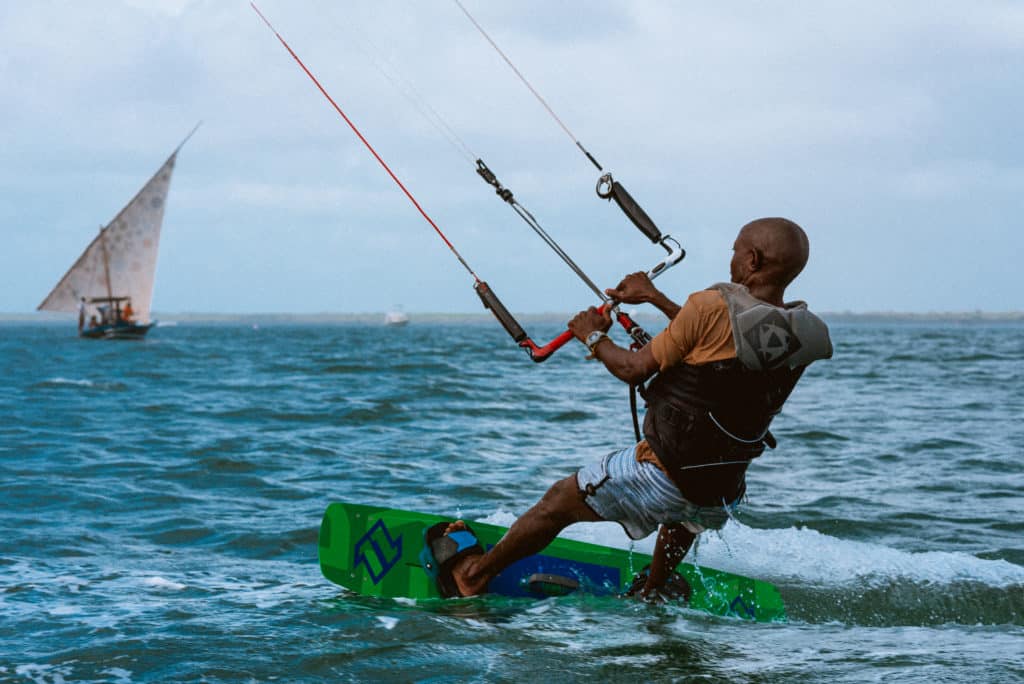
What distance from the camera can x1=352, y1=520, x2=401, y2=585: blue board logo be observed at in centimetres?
607

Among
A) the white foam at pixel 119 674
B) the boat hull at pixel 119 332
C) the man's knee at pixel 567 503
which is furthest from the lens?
the boat hull at pixel 119 332

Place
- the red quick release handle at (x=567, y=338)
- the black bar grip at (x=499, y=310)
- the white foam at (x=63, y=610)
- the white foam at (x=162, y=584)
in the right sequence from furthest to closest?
the white foam at (x=162, y=584), the white foam at (x=63, y=610), the black bar grip at (x=499, y=310), the red quick release handle at (x=567, y=338)

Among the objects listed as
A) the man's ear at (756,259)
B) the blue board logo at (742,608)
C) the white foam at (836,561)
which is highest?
the man's ear at (756,259)

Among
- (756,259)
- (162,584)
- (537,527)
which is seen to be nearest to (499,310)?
(537,527)

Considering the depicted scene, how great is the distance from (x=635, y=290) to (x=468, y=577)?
83.7 inches

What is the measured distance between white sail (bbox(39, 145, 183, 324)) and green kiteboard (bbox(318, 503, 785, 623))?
6491cm

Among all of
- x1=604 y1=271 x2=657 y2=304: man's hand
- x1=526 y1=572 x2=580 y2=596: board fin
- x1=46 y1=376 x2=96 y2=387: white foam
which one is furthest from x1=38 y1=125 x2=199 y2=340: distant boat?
x1=604 y1=271 x2=657 y2=304: man's hand

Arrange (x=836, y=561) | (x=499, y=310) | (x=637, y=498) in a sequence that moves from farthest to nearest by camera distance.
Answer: (x=836, y=561), (x=499, y=310), (x=637, y=498)

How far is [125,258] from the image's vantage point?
68125 mm

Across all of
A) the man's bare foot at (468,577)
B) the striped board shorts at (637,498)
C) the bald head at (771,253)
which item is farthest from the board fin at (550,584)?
the bald head at (771,253)

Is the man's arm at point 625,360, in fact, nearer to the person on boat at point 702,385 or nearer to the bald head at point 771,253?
the person on boat at point 702,385

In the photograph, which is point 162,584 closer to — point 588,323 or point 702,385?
point 588,323

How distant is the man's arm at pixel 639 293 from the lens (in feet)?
14.9

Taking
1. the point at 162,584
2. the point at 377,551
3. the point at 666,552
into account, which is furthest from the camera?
the point at 162,584
